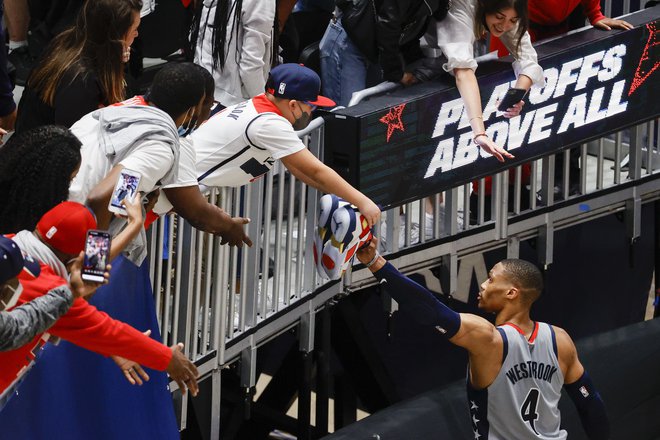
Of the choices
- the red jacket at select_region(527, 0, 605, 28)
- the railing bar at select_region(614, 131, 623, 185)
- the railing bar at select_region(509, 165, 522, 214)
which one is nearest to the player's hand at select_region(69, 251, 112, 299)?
the railing bar at select_region(509, 165, 522, 214)

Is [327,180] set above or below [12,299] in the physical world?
below

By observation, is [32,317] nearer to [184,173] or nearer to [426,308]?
[184,173]

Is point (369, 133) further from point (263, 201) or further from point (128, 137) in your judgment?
point (128, 137)

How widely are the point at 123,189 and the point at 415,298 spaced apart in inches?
68.7

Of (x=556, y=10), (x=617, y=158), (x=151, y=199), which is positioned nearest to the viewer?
(x=151, y=199)

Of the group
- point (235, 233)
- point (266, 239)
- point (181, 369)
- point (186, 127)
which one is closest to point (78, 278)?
point (181, 369)

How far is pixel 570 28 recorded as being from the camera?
907 cm

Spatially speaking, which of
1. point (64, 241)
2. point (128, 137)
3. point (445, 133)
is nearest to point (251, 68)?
point (445, 133)

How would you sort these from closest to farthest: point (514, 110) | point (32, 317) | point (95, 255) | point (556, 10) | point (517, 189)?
1. point (32, 317)
2. point (95, 255)
3. point (514, 110)
4. point (556, 10)
5. point (517, 189)

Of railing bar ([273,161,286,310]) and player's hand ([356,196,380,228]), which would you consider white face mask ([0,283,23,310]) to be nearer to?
player's hand ([356,196,380,228])

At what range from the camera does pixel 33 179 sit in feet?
17.6

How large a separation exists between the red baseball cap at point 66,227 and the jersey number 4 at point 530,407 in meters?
2.83

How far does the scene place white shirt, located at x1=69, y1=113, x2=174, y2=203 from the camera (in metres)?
5.62

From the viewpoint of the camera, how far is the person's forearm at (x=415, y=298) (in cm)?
666
